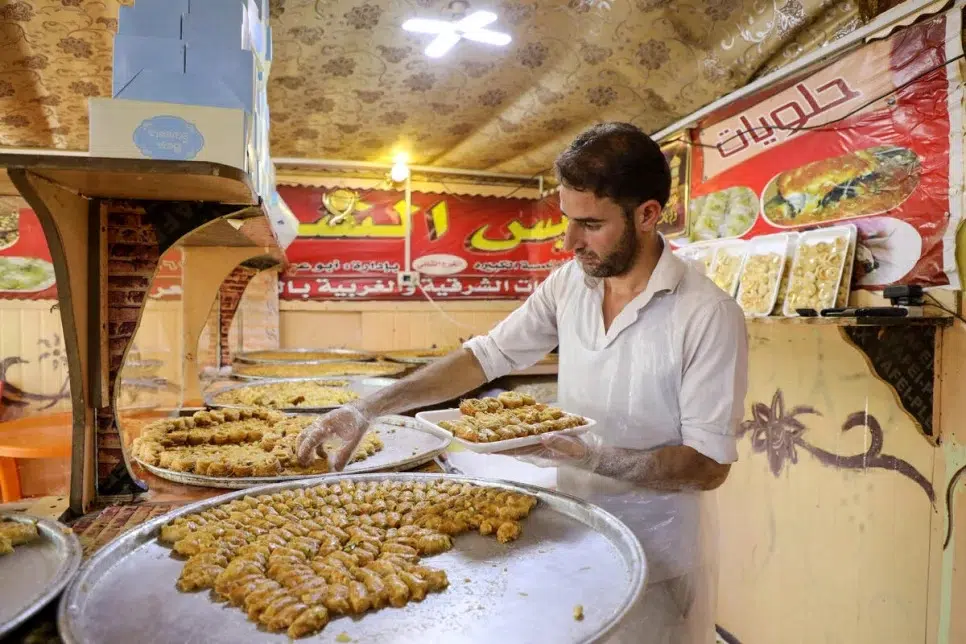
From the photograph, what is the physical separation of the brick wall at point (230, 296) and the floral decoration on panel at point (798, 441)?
11.5ft

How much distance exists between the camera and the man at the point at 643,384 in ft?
5.34

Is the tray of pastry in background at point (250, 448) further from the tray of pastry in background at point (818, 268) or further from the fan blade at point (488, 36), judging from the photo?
the fan blade at point (488, 36)

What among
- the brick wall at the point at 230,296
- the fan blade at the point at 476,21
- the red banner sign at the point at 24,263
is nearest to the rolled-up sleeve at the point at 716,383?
the fan blade at the point at 476,21

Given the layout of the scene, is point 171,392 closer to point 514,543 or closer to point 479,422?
point 479,422

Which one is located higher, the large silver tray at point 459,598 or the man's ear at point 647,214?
the man's ear at point 647,214

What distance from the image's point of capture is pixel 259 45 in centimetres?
218

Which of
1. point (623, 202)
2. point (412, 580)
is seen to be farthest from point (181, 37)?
point (412, 580)

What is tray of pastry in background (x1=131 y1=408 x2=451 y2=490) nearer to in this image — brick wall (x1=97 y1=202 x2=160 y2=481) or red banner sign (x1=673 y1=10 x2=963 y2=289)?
brick wall (x1=97 y1=202 x2=160 y2=481)

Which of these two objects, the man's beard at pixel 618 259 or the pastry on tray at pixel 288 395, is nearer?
the man's beard at pixel 618 259

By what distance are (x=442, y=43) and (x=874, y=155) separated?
2.43 metres

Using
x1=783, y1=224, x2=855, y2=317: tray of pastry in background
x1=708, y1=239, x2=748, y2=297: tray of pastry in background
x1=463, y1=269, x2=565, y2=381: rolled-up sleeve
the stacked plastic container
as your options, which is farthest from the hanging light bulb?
the stacked plastic container

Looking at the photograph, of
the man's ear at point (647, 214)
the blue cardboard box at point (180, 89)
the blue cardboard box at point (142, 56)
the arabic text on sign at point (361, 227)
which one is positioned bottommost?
the man's ear at point (647, 214)

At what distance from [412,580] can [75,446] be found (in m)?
0.97

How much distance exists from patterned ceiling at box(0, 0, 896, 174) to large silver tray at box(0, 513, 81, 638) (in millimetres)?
3198
